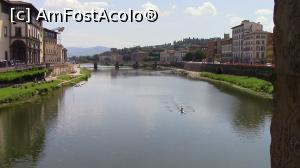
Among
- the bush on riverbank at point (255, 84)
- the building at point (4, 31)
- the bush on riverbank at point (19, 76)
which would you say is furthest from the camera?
the building at point (4, 31)

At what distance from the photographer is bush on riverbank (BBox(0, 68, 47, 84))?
149 feet

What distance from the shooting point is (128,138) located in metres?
25.5

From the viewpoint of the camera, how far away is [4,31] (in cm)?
5884

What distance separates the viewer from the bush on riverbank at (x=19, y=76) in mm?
45497

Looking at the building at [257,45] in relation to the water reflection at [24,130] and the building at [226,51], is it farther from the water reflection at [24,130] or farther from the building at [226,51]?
the water reflection at [24,130]

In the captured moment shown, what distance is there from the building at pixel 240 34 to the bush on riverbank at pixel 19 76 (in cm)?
7086

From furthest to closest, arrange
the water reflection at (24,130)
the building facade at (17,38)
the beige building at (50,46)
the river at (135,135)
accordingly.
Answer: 1. the beige building at (50,46)
2. the building facade at (17,38)
3. the water reflection at (24,130)
4. the river at (135,135)

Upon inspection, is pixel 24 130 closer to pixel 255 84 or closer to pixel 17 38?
pixel 17 38

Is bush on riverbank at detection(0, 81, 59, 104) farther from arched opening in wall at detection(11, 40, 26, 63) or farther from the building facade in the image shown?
arched opening in wall at detection(11, 40, 26, 63)

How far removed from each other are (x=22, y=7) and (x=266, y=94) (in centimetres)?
3669

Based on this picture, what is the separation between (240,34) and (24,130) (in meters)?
105

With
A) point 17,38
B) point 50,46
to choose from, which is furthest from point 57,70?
point 50,46

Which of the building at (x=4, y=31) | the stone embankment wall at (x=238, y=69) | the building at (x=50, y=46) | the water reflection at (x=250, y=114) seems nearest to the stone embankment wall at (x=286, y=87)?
the water reflection at (x=250, y=114)

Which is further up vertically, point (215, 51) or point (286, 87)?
point (215, 51)
